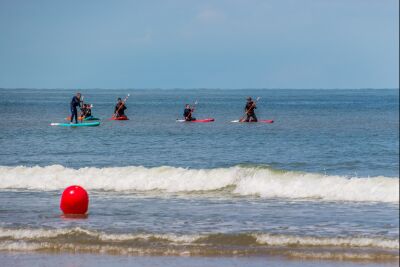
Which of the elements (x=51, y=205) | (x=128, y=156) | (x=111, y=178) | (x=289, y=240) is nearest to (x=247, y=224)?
(x=289, y=240)

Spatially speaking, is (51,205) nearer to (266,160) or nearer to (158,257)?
(158,257)

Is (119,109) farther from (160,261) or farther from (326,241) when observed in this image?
(160,261)

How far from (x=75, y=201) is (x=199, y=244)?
3.97m

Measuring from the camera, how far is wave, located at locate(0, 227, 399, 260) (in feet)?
46.1

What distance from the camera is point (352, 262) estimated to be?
43.7 ft

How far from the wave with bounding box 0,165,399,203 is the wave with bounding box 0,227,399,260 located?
15.6 ft

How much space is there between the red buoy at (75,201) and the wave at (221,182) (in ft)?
17.1

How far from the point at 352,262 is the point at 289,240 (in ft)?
5.64

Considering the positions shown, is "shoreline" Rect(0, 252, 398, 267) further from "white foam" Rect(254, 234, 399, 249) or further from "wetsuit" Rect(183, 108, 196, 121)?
"wetsuit" Rect(183, 108, 196, 121)

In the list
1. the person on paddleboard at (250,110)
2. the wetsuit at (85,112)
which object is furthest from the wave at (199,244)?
the person on paddleboard at (250,110)

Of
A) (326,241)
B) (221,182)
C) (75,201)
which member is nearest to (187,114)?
(221,182)

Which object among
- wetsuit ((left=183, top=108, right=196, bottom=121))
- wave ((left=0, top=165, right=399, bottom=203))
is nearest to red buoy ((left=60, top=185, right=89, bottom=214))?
wave ((left=0, top=165, right=399, bottom=203))

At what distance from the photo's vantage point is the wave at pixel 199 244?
46.1 ft

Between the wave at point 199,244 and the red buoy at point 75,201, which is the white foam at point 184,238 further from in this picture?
the red buoy at point 75,201
